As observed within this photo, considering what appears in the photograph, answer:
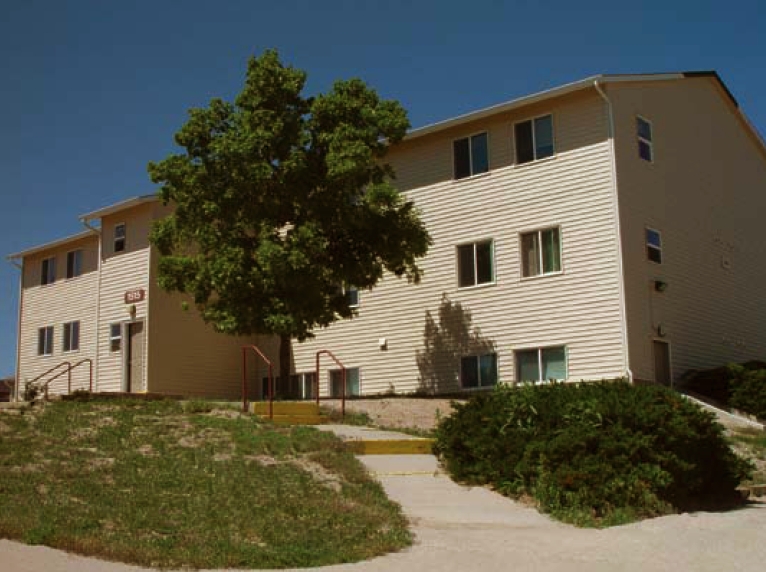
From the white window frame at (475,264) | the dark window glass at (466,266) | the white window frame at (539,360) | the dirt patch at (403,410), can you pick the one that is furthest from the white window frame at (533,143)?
the dirt patch at (403,410)

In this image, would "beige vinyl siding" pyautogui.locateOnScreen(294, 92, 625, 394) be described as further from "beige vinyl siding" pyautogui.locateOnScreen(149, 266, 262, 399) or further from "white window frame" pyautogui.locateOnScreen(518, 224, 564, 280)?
"beige vinyl siding" pyautogui.locateOnScreen(149, 266, 262, 399)

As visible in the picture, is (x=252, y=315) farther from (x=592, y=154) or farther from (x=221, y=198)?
(x=592, y=154)

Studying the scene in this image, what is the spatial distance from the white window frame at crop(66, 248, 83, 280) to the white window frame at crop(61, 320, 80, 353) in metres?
1.65

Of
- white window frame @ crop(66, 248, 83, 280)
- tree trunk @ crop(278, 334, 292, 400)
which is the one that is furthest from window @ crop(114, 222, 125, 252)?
tree trunk @ crop(278, 334, 292, 400)

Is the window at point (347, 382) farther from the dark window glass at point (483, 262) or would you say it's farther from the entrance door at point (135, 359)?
the entrance door at point (135, 359)

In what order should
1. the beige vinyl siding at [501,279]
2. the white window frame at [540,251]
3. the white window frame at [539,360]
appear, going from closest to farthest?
the beige vinyl siding at [501,279] < the white window frame at [539,360] < the white window frame at [540,251]

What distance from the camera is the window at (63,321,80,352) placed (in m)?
32.7

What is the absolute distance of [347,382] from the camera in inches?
1096

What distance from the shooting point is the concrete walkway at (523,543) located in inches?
329

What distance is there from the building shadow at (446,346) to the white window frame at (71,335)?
12914 mm

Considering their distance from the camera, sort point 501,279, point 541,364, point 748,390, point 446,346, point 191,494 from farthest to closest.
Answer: point 446,346 < point 501,279 < point 541,364 < point 748,390 < point 191,494

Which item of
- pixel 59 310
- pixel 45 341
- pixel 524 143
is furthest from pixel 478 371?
pixel 45 341

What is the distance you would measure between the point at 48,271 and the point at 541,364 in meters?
19.6

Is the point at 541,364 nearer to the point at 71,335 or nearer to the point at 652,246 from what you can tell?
the point at 652,246
